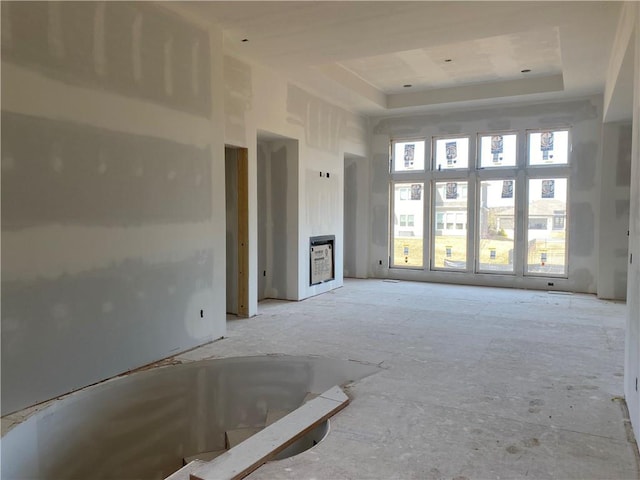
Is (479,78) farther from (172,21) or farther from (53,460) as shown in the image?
(53,460)

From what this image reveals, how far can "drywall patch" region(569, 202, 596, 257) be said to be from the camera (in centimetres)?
809

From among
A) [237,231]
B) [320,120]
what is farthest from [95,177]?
[320,120]

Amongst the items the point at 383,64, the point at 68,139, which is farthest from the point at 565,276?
the point at 68,139

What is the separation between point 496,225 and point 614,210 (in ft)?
6.42

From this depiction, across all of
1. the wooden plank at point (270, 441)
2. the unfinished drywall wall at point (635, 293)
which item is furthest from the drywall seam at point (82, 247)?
the unfinished drywall wall at point (635, 293)

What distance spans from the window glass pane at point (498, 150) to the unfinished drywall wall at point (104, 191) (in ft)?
19.1

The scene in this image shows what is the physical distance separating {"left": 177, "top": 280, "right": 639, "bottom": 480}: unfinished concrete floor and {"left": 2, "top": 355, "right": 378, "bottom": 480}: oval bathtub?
279mm

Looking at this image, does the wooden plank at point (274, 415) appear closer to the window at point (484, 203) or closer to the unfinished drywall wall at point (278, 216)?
the unfinished drywall wall at point (278, 216)

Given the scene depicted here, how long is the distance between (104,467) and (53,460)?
44cm

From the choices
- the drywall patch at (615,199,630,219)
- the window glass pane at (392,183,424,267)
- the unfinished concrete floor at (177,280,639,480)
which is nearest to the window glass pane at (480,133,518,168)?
the window glass pane at (392,183,424,267)

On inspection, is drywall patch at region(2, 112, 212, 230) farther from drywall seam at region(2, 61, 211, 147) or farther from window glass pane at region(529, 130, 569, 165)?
window glass pane at region(529, 130, 569, 165)

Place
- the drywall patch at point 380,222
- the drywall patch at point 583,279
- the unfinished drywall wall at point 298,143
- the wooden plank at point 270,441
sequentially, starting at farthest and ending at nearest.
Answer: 1. the drywall patch at point 380,222
2. the drywall patch at point 583,279
3. the unfinished drywall wall at point 298,143
4. the wooden plank at point 270,441

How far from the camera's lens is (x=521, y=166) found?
8633 mm

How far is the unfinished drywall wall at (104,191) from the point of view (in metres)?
3.21
